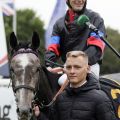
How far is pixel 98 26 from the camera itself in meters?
8.09

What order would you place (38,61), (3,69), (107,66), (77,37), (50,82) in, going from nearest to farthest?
(38,61)
(50,82)
(77,37)
(3,69)
(107,66)

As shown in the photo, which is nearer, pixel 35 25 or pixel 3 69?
pixel 3 69

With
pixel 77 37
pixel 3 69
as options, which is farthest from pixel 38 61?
pixel 3 69

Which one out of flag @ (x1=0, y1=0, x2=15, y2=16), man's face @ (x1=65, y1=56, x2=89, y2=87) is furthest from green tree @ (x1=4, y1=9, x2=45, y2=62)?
man's face @ (x1=65, y1=56, x2=89, y2=87)

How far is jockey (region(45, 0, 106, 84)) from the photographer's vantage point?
8000 millimetres

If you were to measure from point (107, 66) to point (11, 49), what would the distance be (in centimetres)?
5805

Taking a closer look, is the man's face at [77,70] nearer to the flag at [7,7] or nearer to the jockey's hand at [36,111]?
the jockey's hand at [36,111]

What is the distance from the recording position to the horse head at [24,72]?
652cm

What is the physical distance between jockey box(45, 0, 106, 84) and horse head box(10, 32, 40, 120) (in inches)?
32.8

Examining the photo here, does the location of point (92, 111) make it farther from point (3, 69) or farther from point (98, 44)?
point (3, 69)

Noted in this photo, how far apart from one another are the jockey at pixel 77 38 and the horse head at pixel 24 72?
0.83m

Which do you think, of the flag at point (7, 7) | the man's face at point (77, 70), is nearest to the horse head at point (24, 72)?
the man's face at point (77, 70)

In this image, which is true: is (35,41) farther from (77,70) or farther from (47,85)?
(77,70)

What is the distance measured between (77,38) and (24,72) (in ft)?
5.11
